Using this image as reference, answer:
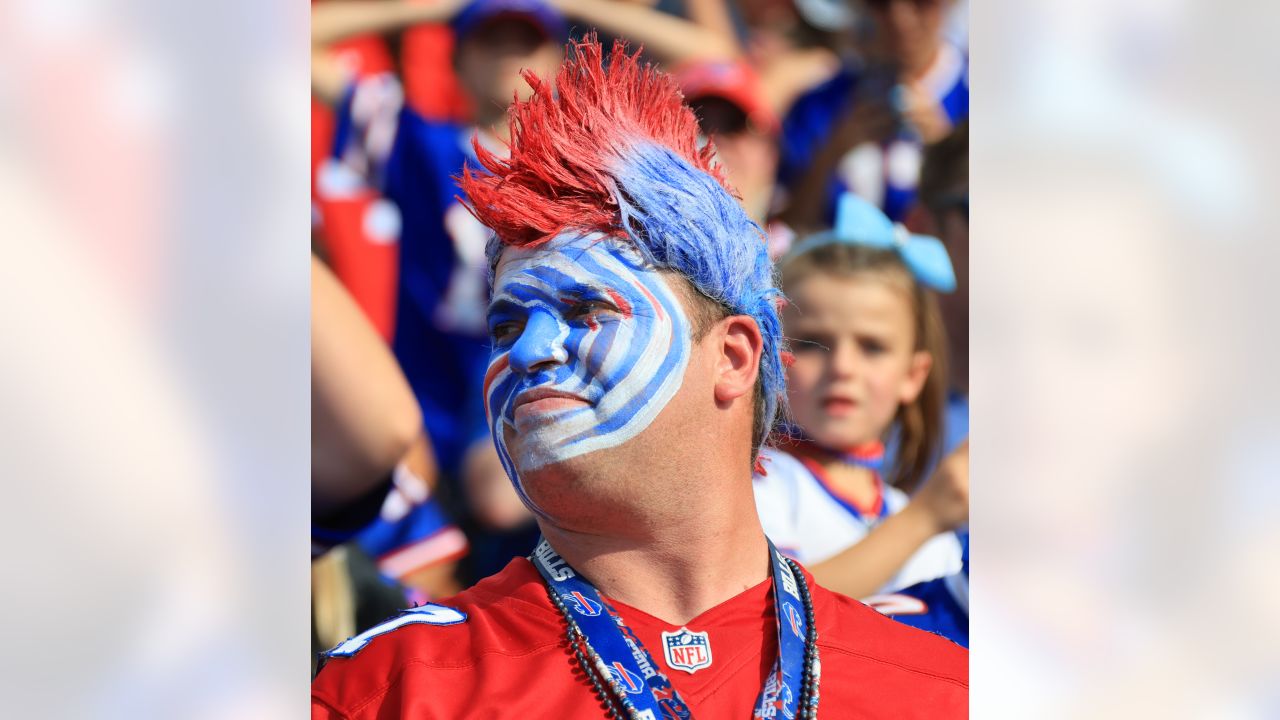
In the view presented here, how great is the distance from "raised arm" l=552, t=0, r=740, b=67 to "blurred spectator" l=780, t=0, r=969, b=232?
201mm

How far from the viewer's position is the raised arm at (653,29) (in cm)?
250

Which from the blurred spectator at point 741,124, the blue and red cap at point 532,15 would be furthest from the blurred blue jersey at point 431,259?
the blurred spectator at point 741,124

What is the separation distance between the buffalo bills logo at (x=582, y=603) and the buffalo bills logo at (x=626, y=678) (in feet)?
0.27

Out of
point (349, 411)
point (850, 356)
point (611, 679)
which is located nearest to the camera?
point (611, 679)

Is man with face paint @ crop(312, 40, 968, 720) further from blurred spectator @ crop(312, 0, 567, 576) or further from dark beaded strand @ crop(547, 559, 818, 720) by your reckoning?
blurred spectator @ crop(312, 0, 567, 576)

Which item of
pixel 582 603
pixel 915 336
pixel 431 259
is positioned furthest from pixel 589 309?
pixel 915 336

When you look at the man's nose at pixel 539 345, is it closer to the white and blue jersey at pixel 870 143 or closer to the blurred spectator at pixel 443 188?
the blurred spectator at pixel 443 188

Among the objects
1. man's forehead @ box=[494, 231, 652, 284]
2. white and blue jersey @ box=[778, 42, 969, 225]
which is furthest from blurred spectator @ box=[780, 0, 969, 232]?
man's forehead @ box=[494, 231, 652, 284]

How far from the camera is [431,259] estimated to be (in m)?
2.50

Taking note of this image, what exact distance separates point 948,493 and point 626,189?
3.32ft

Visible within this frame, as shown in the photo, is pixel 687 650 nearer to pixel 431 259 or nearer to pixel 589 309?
pixel 589 309
